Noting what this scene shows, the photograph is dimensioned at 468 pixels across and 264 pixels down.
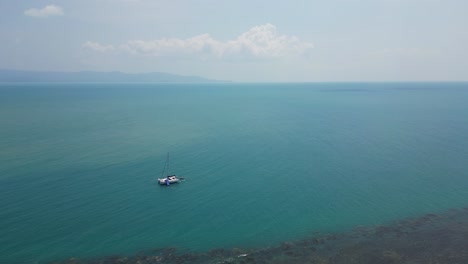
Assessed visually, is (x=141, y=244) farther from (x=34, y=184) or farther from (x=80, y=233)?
(x=34, y=184)

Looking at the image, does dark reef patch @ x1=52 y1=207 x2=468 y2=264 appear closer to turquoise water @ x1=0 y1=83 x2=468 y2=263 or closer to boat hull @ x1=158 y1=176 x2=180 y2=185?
turquoise water @ x1=0 y1=83 x2=468 y2=263

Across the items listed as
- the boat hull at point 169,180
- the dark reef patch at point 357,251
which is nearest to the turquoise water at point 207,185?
the boat hull at point 169,180

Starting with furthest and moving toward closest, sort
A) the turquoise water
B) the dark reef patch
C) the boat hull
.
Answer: the boat hull → the turquoise water → the dark reef patch

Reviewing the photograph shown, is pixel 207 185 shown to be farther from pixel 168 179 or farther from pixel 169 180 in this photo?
pixel 168 179

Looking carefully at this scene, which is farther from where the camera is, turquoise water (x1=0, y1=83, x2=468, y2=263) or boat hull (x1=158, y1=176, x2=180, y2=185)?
boat hull (x1=158, y1=176, x2=180, y2=185)

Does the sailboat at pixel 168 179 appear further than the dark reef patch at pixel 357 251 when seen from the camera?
Yes

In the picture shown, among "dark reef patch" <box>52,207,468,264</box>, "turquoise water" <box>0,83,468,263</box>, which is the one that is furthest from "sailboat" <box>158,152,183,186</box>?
"dark reef patch" <box>52,207,468,264</box>

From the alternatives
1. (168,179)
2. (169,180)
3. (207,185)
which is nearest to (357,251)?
(207,185)

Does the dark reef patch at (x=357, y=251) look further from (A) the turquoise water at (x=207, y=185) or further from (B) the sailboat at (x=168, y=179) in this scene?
(B) the sailboat at (x=168, y=179)

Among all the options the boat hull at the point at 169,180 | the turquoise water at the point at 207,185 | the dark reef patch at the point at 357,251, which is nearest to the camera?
the dark reef patch at the point at 357,251
